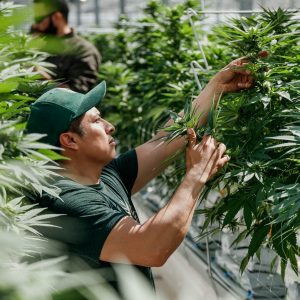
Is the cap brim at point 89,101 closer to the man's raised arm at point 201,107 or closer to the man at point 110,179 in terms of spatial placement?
the man at point 110,179

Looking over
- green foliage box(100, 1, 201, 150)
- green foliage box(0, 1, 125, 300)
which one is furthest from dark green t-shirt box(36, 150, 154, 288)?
green foliage box(100, 1, 201, 150)

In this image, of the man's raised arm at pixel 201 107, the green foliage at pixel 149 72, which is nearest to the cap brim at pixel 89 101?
the man's raised arm at pixel 201 107

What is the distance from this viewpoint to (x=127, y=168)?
3.05 meters

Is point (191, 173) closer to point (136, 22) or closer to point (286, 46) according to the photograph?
point (286, 46)

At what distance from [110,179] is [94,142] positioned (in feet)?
0.89

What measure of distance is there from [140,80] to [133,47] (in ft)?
2.55

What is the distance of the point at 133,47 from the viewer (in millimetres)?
6609

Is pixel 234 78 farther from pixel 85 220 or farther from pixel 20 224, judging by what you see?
pixel 20 224

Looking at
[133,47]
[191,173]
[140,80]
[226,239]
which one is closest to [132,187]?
[191,173]

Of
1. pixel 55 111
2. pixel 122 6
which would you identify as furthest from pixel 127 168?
pixel 122 6

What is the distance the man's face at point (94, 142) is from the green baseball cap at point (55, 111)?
47 millimetres

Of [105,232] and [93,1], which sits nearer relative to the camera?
[105,232]

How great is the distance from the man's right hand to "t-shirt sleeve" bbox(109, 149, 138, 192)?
1.86 feet

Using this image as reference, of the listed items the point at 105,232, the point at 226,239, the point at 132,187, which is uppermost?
the point at 105,232
